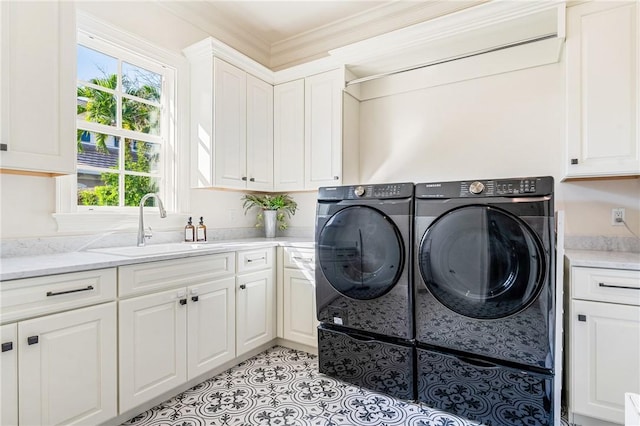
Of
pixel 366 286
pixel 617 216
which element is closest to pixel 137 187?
pixel 366 286

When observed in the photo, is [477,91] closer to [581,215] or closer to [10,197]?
[581,215]

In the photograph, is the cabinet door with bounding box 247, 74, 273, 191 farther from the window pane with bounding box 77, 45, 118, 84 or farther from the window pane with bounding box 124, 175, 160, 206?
the window pane with bounding box 77, 45, 118, 84

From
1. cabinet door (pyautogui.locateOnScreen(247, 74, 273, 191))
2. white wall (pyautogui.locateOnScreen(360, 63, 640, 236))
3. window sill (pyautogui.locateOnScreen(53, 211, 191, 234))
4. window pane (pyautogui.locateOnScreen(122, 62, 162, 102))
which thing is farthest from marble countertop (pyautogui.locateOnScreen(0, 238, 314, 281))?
white wall (pyautogui.locateOnScreen(360, 63, 640, 236))

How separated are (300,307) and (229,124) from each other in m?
1.59

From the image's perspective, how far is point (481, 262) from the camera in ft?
5.69

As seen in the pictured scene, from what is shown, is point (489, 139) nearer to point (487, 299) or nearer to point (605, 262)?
point (605, 262)

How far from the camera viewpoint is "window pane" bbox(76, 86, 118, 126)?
2.18 m

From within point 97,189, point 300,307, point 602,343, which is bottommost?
point 300,307

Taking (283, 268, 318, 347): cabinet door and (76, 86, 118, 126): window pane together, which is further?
(283, 268, 318, 347): cabinet door

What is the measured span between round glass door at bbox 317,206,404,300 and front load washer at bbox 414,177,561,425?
0.54 ft

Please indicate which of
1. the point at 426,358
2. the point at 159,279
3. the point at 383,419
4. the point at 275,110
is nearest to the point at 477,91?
the point at 275,110

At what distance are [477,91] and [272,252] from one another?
2.08 m

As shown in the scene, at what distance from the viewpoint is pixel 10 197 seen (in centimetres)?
177

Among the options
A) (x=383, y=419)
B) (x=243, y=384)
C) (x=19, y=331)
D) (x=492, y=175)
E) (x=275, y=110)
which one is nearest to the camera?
(x=19, y=331)
